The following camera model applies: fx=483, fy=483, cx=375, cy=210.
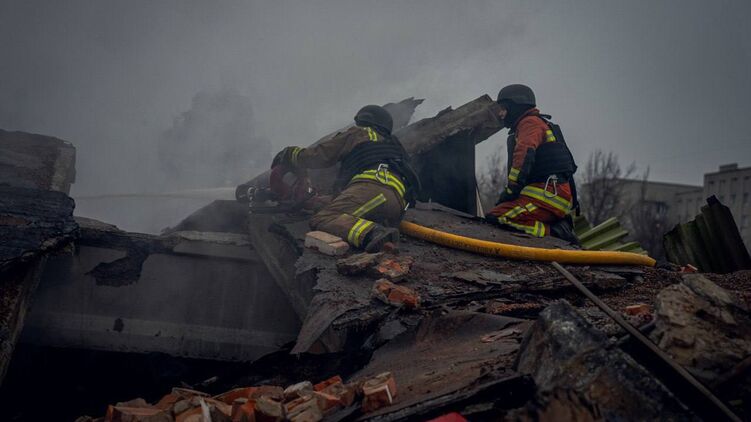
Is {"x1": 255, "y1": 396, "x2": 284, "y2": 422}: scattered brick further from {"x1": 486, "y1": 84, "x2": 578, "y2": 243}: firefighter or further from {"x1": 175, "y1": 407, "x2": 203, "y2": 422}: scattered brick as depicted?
{"x1": 486, "y1": 84, "x2": 578, "y2": 243}: firefighter

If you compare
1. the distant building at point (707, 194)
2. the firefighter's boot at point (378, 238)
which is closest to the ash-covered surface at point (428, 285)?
the firefighter's boot at point (378, 238)

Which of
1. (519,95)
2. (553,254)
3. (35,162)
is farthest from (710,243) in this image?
(35,162)

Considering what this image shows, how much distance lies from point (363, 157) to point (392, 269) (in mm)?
1757

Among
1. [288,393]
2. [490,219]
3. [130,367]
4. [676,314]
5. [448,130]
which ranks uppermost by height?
[448,130]

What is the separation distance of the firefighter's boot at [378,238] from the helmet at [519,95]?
8.26 ft

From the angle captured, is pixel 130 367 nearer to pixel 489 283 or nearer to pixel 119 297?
pixel 119 297

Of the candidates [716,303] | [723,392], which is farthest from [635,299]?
[723,392]

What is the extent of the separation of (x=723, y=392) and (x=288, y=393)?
5.24 ft

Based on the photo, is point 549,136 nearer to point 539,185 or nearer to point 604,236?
point 539,185

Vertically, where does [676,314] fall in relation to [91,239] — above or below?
below

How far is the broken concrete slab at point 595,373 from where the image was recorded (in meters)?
1.42

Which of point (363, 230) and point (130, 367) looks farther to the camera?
point (130, 367)

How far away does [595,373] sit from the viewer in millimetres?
1498

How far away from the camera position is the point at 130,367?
14.6ft
